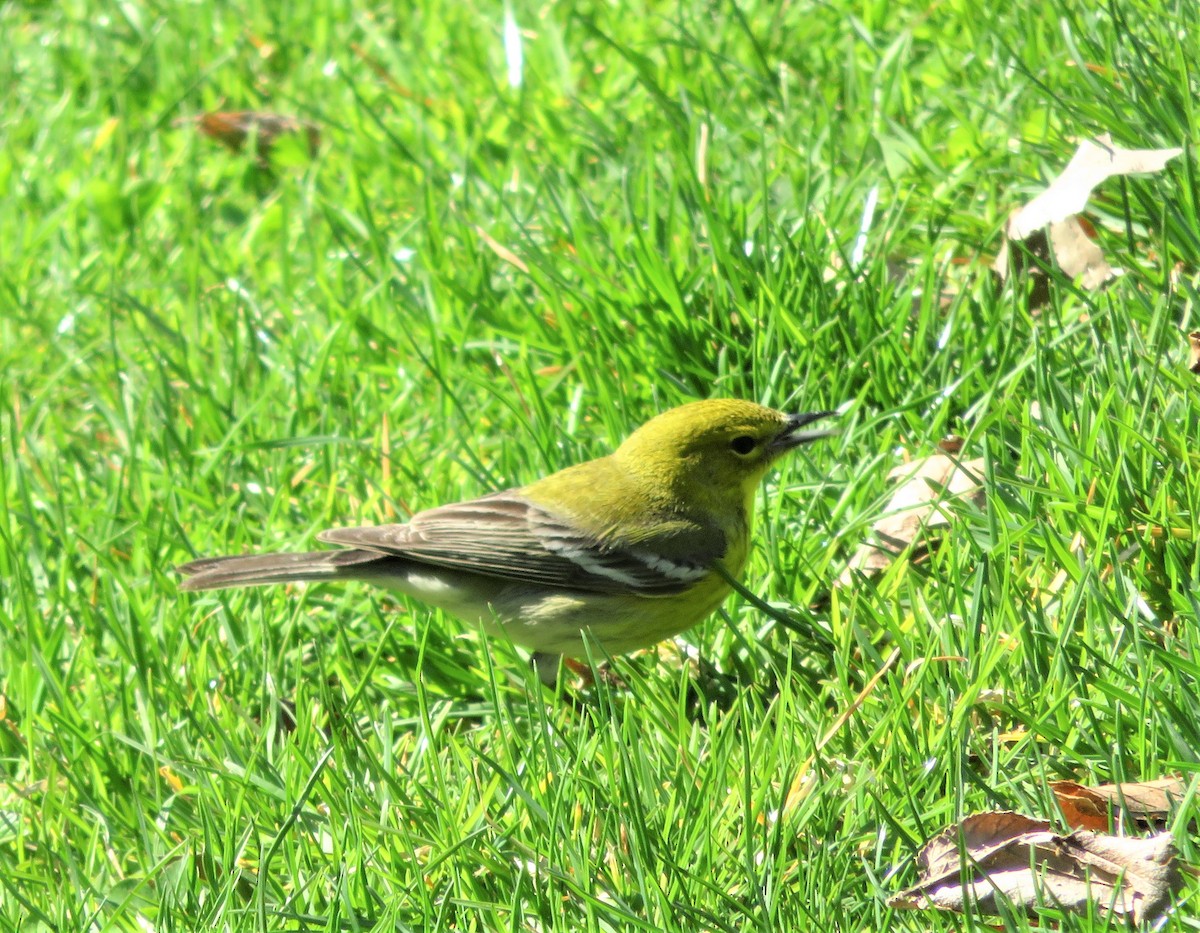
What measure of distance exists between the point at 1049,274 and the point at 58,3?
276 inches

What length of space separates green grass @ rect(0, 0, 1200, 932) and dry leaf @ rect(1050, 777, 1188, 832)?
0.23 feet

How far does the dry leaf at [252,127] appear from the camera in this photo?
25.3 ft

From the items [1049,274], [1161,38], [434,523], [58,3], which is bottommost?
[434,523]

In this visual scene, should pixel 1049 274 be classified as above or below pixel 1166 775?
above

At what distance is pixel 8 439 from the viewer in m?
5.88

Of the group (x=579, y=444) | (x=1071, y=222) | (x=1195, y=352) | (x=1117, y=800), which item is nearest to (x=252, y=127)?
(x=579, y=444)

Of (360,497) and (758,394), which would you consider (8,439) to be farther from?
(758,394)

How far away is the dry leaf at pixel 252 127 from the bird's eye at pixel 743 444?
389cm

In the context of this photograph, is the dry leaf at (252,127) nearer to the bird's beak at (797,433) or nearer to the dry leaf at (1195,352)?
the bird's beak at (797,433)

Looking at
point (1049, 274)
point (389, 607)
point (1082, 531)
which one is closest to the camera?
point (1082, 531)

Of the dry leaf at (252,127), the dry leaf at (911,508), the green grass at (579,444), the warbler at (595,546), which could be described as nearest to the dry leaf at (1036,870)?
the green grass at (579,444)

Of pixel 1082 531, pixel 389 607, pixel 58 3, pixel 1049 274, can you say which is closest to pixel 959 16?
pixel 1049 274

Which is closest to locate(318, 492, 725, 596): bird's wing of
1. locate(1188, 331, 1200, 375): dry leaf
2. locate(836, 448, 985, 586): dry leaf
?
locate(836, 448, 985, 586): dry leaf

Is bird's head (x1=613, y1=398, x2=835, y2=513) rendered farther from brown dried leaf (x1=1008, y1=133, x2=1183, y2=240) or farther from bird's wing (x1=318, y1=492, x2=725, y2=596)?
brown dried leaf (x1=1008, y1=133, x2=1183, y2=240)
